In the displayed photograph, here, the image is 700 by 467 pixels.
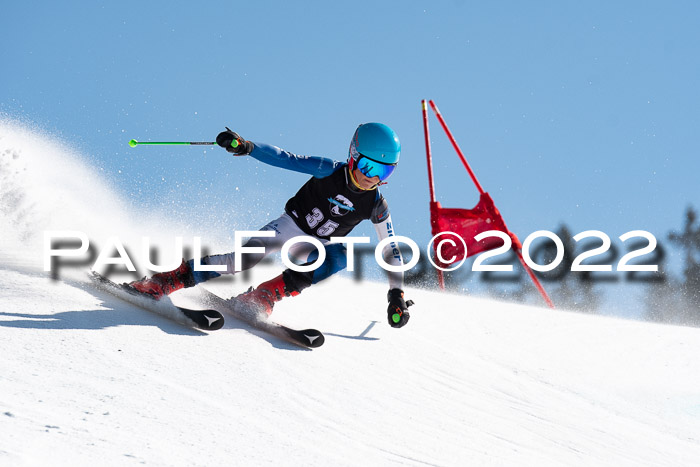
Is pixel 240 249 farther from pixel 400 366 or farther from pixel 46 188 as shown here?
pixel 46 188

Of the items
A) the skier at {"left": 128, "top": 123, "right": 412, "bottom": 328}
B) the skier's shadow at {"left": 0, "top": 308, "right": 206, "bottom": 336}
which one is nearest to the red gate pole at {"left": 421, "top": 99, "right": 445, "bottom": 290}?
the skier at {"left": 128, "top": 123, "right": 412, "bottom": 328}

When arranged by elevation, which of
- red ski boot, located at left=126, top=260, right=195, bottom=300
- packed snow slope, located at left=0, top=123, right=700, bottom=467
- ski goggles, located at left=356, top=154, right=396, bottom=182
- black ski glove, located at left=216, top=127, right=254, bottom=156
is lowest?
packed snow slope, located at left=0, top=123, right=700, bottom=467

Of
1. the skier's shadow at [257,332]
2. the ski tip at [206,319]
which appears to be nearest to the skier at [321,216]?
the skier's shadow at [257,332]

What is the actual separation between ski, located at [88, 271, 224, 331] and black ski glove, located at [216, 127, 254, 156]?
108 centimetres

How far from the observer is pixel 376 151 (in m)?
4.61

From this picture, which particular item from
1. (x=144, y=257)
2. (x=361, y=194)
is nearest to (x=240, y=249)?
(x=361, y=194)

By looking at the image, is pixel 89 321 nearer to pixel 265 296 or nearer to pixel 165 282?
pixel 165 282

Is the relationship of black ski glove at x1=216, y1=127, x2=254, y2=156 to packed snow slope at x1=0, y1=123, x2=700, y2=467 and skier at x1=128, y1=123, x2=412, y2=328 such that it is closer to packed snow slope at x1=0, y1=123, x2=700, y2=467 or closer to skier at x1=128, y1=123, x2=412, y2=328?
skier at x1=128, y1=123, x2=412, y2=328

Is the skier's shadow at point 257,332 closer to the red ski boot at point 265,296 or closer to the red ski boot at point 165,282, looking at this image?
the red ski boot at point 265,296

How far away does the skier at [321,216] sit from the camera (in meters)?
4.62

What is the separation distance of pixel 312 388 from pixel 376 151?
1.79 m

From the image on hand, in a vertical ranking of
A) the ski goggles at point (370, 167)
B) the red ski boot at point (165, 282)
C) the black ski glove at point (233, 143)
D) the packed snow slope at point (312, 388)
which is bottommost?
the packed snow slope at point (312, 388)

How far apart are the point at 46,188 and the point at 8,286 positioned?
8.97 ft

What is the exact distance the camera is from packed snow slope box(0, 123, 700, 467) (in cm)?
255
